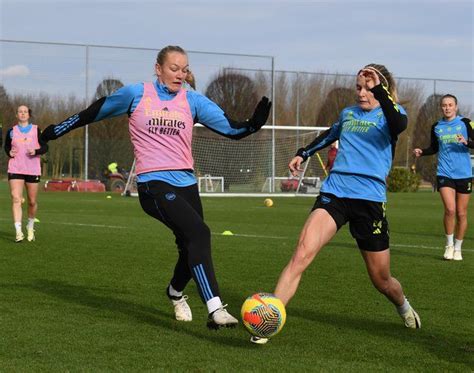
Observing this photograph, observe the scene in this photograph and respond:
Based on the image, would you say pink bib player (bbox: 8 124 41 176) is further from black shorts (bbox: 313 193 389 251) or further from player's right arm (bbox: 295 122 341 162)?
black shorts (bbox: 313 193 389 251)

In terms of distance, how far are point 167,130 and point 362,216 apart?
1614mm

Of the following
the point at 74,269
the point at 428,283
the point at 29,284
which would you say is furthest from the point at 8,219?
the point at 428,283

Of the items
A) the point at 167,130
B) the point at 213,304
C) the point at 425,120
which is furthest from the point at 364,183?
the point at 425,120

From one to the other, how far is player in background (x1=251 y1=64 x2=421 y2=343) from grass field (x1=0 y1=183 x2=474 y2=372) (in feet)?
2.28

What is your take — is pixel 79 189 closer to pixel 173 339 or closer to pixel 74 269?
pixel 74 269

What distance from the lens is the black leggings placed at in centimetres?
638

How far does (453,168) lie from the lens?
40.2ft

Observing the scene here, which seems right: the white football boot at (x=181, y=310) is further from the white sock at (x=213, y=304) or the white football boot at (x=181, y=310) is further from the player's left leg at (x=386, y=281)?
the player's left leg at (x=386, y=281)

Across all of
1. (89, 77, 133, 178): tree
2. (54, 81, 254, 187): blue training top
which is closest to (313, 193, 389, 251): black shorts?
(54, 81, 254, 187): blue training top

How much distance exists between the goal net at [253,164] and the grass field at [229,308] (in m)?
23.4

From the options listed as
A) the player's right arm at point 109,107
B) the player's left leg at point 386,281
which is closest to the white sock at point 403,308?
the player's left leg at point 386,281

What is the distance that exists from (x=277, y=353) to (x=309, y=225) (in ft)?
3.21

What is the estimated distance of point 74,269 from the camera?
10750mm

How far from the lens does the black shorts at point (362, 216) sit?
648 centimetres
